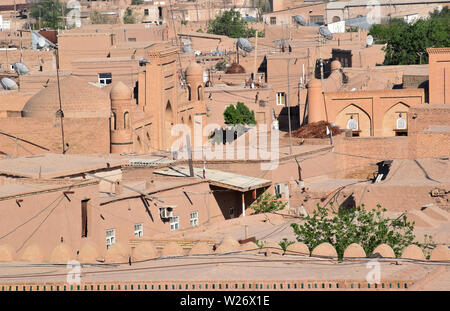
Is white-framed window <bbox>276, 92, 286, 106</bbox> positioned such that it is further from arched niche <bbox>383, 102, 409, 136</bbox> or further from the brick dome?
arched niche <bbox>383, 102, 409, 136</bbox>

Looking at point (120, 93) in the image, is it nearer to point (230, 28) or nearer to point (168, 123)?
point (168, 123)

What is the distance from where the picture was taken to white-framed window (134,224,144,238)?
80.5 feet

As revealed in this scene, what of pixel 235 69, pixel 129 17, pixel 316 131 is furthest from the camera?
pixel 129 17

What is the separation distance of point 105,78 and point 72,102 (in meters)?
A: 6.19

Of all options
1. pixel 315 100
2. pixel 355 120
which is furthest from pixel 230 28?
pixel 315 100

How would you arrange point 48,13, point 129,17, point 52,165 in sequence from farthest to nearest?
point 129,17 → point 48,13 → point 52,165

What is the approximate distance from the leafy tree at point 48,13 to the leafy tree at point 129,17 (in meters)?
4.25

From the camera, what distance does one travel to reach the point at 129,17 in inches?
3438

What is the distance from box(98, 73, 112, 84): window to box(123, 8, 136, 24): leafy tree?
1760 inches

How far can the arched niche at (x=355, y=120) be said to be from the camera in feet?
131

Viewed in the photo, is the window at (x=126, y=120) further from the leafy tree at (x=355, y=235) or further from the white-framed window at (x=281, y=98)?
the leafy tree at (x=355, y=235)

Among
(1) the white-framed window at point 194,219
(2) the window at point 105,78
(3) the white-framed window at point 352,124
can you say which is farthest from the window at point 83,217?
(3) the white-framed window at point 352,124

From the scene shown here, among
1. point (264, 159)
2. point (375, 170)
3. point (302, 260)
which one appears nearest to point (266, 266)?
point (302, 260)

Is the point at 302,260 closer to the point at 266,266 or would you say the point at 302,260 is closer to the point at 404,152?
the point at 266,266
